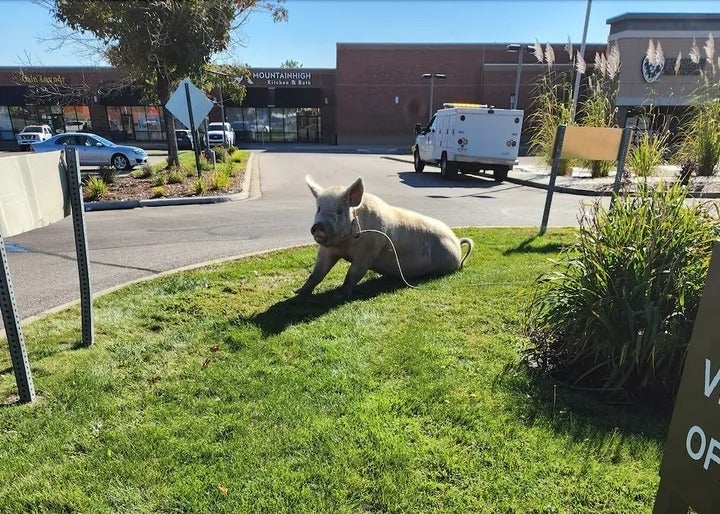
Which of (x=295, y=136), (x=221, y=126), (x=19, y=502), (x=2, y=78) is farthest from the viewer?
(x=295, y=136)

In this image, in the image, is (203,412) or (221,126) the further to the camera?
(221,126)

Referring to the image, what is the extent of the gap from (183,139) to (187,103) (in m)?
23.5

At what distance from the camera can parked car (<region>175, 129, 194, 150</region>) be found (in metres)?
35.1

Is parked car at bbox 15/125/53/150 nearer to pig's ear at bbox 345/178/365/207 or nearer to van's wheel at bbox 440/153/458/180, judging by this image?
van's wheel at bbox 440/153/458/180

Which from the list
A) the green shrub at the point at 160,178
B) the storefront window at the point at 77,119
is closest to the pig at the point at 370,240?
the green shrub at the point at 160,178

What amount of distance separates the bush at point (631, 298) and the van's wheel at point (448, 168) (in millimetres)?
14084

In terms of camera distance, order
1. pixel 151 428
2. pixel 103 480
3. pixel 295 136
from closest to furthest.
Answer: pixel 103 480 < pixel 151 428 < pixel 295 136

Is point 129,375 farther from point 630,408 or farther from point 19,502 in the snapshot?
point 630,408

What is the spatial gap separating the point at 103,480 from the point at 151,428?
0.43 meters

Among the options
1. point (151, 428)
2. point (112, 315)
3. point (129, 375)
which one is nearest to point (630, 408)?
point (151, 428)

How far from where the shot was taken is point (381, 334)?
4.21 meters

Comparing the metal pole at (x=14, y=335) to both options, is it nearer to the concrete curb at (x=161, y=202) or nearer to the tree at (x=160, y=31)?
the concrete curb at (x=161, y=202)

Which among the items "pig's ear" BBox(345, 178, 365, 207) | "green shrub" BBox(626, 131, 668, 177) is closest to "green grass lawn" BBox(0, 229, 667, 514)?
"pig's ear" BBox(345, 178, 365, 207)

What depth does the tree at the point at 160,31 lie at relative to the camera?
1475 cm
